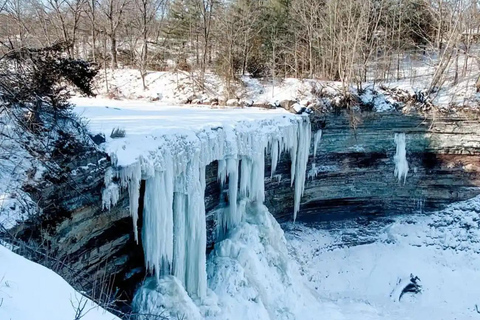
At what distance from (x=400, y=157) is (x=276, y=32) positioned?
8663 millimetres

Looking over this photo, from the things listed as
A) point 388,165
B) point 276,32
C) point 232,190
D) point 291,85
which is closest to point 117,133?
point 232,190

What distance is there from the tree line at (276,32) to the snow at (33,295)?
46.1 ft

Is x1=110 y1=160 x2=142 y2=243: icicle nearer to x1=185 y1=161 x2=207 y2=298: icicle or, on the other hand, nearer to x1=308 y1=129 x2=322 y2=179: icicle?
x1=185 y1=161 x2=207 y2=298: icicle

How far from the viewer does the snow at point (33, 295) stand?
304 centimetres

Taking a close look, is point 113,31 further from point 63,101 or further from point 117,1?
point 63,101

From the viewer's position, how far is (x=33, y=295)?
3250 millimetres

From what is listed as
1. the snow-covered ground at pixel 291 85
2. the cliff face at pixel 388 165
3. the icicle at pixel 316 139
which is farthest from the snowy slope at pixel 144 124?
the snow-covered ground at pixel 291 85

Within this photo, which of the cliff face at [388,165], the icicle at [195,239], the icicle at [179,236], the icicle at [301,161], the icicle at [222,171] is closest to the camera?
the icicle at [179,236]

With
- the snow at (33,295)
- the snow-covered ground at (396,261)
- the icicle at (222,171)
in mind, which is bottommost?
the snow-covered ground at (396,261)

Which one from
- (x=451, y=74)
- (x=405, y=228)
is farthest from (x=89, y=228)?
(x=451, y=74)

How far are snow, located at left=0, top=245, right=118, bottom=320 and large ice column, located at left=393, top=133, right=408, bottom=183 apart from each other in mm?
13406

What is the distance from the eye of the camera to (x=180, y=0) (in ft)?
72.6

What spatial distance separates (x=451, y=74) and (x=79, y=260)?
1735 cm

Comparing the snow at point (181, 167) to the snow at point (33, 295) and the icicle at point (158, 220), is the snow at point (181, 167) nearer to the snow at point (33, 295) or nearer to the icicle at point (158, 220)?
the icicle at point (158, 220)
